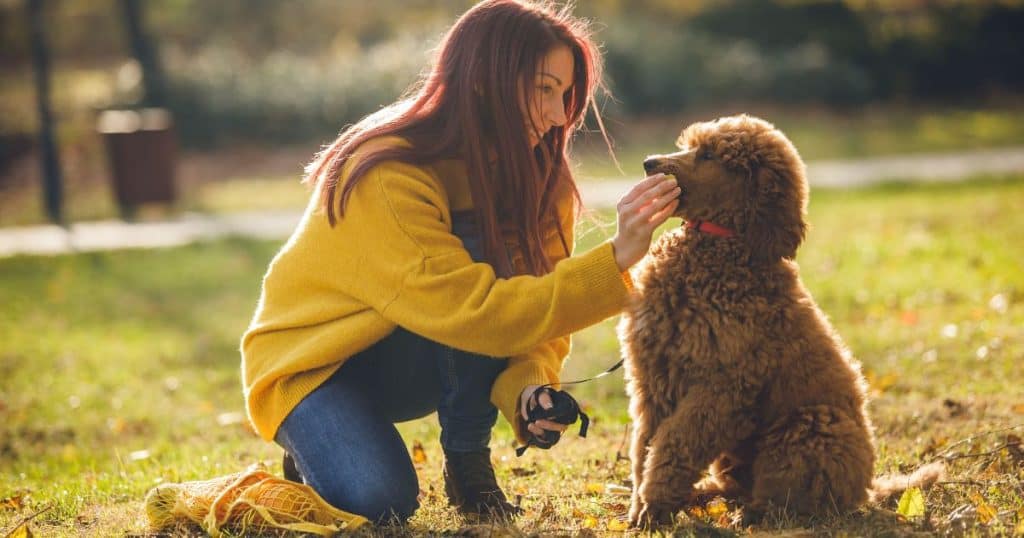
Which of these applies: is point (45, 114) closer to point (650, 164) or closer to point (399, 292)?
point (399, 292)

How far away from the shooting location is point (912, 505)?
338cm

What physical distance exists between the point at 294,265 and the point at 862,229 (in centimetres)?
726

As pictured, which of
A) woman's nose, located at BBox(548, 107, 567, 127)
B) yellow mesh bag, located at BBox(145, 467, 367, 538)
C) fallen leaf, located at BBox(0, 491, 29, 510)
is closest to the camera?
yellow mesh bag, located at BBox(145, 467, 367, 538)

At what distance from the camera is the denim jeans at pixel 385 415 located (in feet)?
11.8

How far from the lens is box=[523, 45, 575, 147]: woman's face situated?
3.52 meters

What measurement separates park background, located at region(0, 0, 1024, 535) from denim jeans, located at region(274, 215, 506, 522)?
229 millimetres

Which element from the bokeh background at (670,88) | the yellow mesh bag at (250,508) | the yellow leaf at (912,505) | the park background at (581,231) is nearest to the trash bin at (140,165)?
the park background at (581,231)

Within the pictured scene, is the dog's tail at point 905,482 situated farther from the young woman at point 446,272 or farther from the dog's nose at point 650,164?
the dog's nose at point 650,164

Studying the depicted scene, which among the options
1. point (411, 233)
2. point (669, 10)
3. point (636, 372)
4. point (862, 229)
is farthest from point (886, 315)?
point (669, 10)

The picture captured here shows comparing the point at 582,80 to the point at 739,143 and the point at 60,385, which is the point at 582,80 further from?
the point at 60,385

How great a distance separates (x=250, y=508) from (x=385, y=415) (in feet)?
1.87

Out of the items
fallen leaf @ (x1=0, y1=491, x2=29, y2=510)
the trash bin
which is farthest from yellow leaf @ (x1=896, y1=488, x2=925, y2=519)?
the trash bin

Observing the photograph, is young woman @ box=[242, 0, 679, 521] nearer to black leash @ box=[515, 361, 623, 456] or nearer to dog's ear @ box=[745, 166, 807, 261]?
black leash @ box=[515, 361, 623, 456]

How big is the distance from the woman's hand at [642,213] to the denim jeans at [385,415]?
0.62 metres
